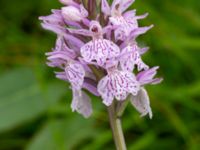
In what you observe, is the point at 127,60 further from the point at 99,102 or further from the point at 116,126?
the point at 99,102

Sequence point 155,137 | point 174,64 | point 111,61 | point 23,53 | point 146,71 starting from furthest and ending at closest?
point 23,53
point 174,64
point 155,137
point 146,71
point 111,61

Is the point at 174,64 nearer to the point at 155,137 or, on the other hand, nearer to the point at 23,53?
the point at 155,137

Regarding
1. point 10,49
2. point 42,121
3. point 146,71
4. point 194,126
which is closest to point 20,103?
point 42,121

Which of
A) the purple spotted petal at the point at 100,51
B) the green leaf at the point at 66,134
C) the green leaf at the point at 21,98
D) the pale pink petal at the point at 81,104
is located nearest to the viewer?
the purple spotted petal at the point at 100,51

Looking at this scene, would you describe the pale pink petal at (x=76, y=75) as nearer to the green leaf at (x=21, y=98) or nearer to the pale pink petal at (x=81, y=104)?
the pale pink petal at (x=81, y=104)

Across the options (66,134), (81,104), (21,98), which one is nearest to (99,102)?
(66,134)

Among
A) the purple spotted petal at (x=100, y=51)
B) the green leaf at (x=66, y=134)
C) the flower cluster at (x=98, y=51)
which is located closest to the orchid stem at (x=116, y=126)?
the flower cluster at (x=98, y=51)

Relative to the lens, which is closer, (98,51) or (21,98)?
(98,51)
